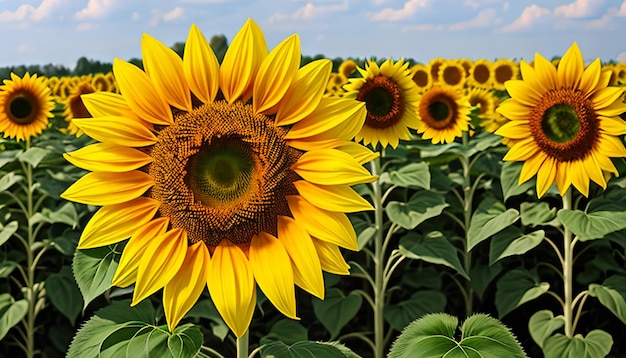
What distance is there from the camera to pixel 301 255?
1.07 metres

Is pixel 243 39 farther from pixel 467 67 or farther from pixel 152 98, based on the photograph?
pixel 467 67

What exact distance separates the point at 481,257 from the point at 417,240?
63 centimetres

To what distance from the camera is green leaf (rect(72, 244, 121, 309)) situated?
1.27 meters

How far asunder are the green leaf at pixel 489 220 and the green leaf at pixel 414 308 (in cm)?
36

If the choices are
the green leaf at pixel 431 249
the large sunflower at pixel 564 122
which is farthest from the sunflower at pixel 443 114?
the large sunflower at pixel 564 122

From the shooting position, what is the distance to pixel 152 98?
110cm

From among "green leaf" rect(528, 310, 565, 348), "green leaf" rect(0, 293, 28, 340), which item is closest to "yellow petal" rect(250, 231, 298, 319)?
"green leaf" rect(528, 310, 565, 348)

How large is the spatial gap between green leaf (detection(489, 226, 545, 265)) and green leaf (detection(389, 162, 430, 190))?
1.31 ft

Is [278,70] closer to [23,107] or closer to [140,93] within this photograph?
[140,93]

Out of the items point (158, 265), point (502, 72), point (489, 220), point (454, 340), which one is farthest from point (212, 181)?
point (502, 72)

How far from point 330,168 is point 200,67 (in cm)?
26

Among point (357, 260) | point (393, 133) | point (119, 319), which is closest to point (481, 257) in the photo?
point (357, 260)

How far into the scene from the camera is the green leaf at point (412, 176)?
2916 millimetres

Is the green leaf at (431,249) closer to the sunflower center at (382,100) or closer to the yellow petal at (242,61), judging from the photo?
the sunflower center at (382,100)
